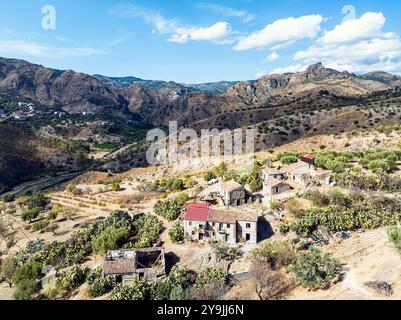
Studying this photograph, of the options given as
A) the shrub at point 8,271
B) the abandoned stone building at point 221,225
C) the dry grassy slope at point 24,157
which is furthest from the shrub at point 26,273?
the dry grassy slope at point 24,157

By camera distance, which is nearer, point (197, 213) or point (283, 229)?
point (283, 229)

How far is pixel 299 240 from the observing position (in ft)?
105

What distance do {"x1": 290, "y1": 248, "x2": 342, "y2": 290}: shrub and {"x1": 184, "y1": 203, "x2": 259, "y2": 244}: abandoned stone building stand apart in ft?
23.2

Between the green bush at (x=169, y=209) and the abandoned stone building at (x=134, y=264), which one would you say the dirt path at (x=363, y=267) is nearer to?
the abandoned stone building at (x=134, y=264)

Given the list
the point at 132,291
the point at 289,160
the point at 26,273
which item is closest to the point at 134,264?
the point at 132,291

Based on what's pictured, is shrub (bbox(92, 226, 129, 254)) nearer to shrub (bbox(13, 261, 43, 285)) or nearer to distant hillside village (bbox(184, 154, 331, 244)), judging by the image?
shrub (bbox(13, 261, 43, 285))

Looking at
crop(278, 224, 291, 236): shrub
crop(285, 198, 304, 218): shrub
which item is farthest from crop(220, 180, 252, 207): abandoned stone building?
crop(278, 224, 291, 236): shrub

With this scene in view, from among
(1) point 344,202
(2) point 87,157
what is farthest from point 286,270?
(2) point 87,157

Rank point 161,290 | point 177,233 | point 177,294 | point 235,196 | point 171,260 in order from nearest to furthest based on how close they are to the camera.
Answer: point 177,294 < point 161,290 < point 171,260 < point 177,233 < point 235,196

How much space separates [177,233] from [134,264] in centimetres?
667

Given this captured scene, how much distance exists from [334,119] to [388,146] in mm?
26913

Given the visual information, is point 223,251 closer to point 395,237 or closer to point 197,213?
point 197,213

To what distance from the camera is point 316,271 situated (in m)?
26.0
